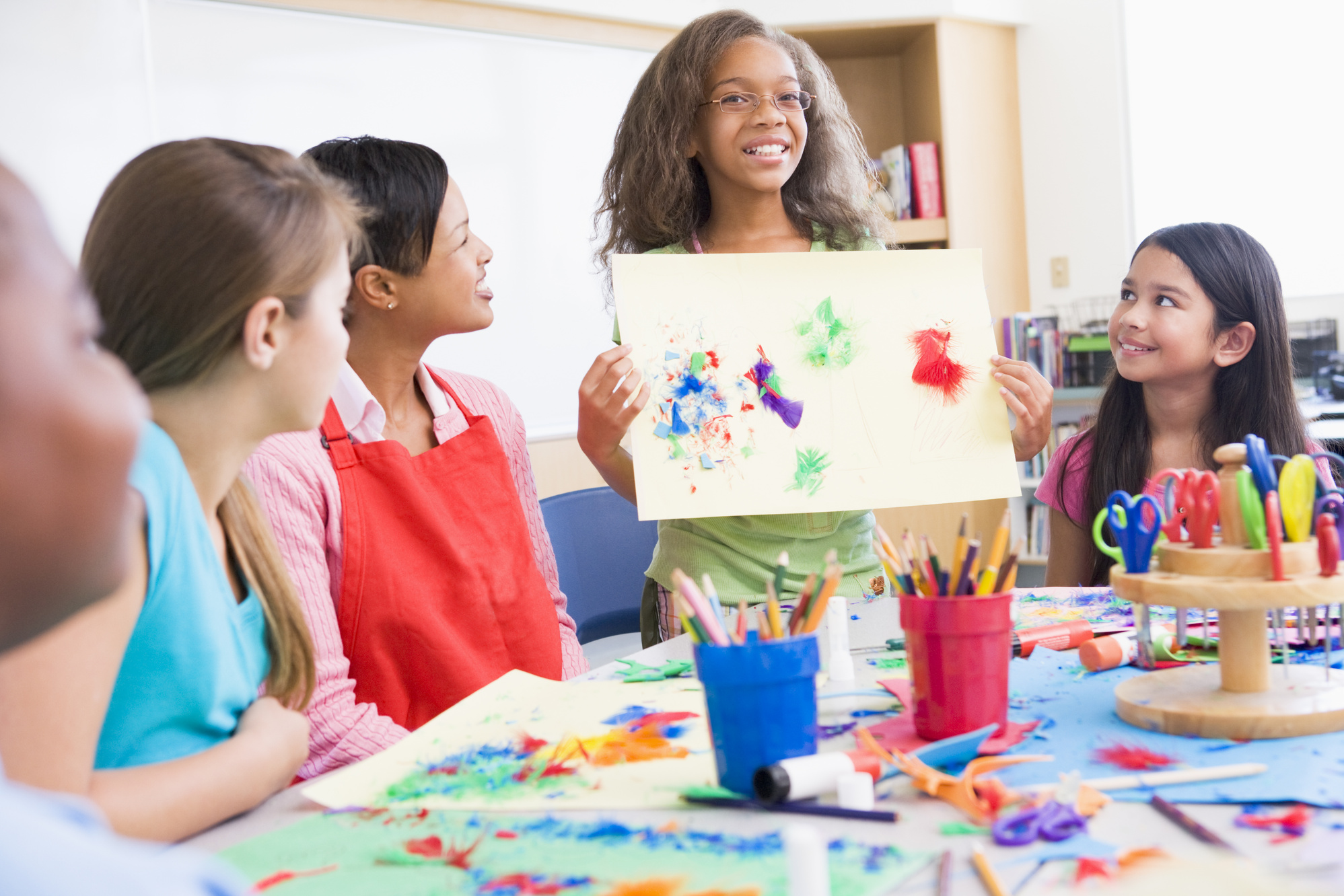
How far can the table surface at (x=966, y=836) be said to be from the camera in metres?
0.59

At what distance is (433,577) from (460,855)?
0.66 m

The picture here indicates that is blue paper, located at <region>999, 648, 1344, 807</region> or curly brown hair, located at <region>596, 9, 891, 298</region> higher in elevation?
curly brown hair, located at <region>596, 9, 891, 298</region>

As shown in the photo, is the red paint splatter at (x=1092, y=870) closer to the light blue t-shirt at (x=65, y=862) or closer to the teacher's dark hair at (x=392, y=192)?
the light blue t-shirt at (x=65, y=862)

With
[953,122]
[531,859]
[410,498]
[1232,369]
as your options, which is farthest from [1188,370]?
[953,122]

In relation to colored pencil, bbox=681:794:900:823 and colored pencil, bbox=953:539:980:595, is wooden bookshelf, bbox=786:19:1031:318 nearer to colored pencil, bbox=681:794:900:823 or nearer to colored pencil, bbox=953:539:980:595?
colored pencil, bbox=953:539:980:595

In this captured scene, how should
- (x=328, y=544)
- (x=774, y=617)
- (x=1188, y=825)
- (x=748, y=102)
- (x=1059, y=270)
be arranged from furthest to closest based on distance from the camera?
(x=1059, y=270) → (x=748, y=102) → (x=328, y=544) → (x=774, y=617) → (x=1188, y=825)

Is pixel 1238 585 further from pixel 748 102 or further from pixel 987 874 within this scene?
pixel 748 102

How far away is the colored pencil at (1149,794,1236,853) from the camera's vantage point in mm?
613

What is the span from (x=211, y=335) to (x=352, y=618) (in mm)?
473

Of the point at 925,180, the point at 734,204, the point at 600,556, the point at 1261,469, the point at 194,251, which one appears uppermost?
the point at 925,180

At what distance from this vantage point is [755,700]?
72cm

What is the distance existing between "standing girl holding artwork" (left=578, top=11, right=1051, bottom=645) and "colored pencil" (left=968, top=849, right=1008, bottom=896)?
72 cm

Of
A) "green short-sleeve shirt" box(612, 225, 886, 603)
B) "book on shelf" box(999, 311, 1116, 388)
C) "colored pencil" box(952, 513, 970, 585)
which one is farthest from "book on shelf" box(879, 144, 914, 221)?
"colored pencil" box(952, 513, 970, 585)

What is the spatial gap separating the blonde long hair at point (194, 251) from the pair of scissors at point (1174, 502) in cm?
75
